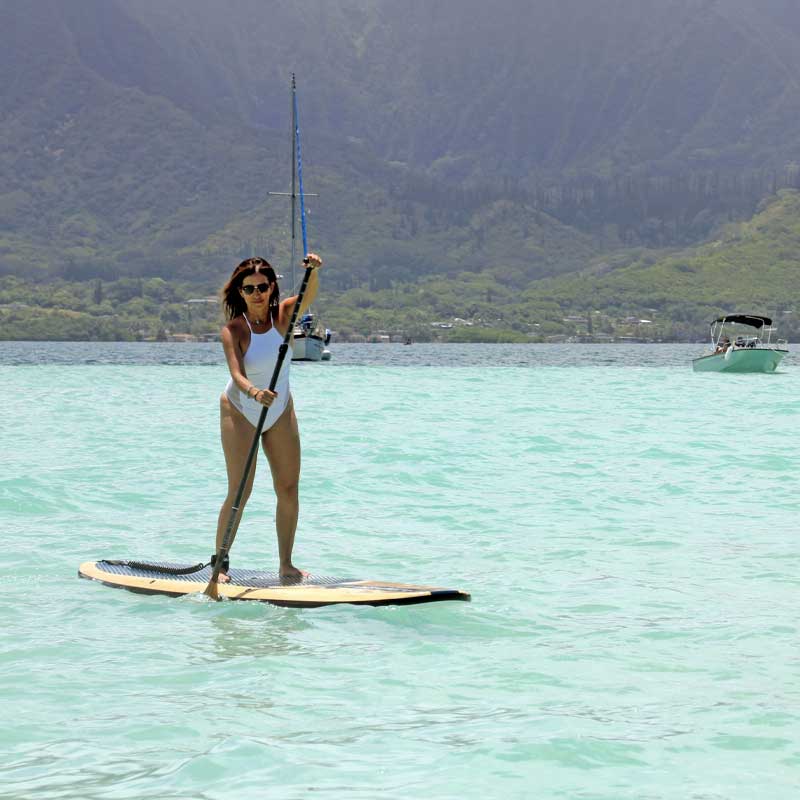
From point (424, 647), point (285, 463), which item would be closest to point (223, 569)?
point (285, 463)

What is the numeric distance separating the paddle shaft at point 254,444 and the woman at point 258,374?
39 millimetres

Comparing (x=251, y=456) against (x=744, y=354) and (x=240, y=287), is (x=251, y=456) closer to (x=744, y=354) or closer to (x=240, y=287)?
(x=240, y=287)

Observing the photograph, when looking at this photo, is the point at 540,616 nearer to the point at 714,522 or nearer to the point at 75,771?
the point at 75,771

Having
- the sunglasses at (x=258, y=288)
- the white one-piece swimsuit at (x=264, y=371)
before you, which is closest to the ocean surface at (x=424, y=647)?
the white one-piece swimsuit at (x=264, y=371)

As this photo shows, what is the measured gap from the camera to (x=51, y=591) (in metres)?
10.9

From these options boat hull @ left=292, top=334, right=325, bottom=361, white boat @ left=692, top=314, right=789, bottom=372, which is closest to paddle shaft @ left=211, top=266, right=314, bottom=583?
white boat @ left=692, top=314, right=789, bottom=372

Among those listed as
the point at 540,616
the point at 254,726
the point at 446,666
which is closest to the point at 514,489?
the point at 540,616

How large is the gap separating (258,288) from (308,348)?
8675 cm

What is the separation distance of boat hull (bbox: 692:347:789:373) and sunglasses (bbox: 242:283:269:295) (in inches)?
2641

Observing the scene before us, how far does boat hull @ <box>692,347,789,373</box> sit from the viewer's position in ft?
243

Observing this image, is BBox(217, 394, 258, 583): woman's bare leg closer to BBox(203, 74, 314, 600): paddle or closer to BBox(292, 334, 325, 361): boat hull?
BBox(203, 74, 314, 600): paddle

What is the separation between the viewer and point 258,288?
9.60m

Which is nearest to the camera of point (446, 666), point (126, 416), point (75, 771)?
point (75, 771)

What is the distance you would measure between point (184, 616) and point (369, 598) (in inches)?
54.3
